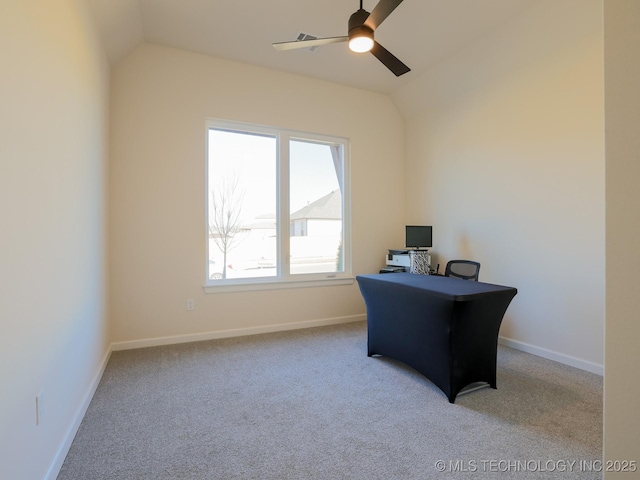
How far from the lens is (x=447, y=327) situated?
2387 millimetres

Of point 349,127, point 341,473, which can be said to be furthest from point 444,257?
point 341,473

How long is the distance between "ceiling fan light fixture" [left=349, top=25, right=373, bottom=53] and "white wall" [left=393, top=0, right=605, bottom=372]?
5.93ft

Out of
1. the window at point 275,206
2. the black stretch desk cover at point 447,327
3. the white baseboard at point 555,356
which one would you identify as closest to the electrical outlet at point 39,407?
the black stretch desk cover at point 447,327

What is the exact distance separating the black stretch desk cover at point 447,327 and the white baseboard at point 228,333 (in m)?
1.65

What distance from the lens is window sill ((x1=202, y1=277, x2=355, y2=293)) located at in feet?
12.9

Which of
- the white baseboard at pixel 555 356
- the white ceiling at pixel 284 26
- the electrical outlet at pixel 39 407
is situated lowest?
the white baseboard at pixel 555 356

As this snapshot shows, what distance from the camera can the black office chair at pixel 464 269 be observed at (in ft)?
11.4

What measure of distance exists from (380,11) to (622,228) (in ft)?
6.31

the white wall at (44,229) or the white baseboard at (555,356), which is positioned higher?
the white wall at (44,229)

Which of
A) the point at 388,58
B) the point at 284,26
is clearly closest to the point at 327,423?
the point at 388,58

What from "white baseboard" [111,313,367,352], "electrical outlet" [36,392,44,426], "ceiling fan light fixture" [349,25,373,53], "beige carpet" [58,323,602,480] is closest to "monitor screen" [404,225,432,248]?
"white baseboard" [111,313,367,352]

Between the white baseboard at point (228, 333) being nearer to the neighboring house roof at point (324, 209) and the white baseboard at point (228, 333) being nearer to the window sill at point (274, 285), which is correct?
the window sill at point (274, 285)

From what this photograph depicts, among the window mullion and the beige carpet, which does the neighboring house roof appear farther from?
the beige carpet

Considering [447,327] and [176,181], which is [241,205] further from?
[447,327]
